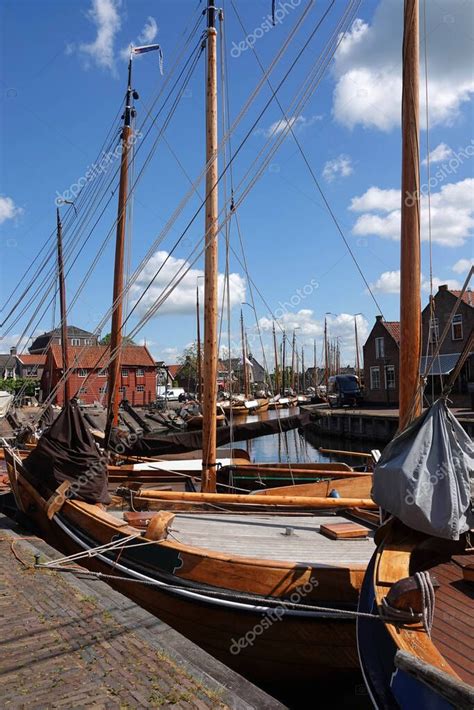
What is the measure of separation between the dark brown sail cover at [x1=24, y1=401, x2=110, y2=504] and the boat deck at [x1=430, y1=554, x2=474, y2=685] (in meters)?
5.84

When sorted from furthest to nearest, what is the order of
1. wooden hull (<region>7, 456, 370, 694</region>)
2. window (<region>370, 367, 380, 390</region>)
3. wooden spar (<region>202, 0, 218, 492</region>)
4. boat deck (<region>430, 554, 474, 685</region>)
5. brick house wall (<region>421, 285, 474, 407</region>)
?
window (<region>370, 367, 380, 390</region>), brick house wall (<region>421, 285, 474, 407</region>), wooden spar (<region>202, 0, 218, 492</region>), wooden hull (<region>7, 456, 370, 694</region>), boat deck (<region>430, 554, 474, 685</region>)

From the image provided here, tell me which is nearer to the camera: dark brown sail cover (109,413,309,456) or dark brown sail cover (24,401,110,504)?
dark brown sail cover (24,401,110,504)

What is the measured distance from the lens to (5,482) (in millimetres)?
15078

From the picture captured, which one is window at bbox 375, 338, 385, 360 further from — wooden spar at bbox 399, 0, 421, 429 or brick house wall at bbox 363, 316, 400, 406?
wooden spar at bbox 399, 0, 421, 429

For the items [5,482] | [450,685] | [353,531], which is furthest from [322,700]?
[5,482]

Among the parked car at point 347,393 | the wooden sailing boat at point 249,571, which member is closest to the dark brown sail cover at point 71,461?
the wooden sailing boat at point 249,571

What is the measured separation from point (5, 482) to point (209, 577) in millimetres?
10703

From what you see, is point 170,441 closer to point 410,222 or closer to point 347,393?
point 410,222

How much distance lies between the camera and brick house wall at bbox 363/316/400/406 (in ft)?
164

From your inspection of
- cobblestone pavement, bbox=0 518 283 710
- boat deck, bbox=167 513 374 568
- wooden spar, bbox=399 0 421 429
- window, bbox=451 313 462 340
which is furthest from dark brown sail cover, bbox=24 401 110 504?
window, bbox=451 313 462 340

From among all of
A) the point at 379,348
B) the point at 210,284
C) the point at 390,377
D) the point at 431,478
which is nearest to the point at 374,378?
the point at 390,377

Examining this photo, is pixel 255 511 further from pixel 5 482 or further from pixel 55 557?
pixel 5 482

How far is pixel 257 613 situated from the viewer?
6.06 metres

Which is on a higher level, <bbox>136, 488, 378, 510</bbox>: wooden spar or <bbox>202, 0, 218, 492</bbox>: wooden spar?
<bbox>202, 0, 218, 492</bbox>: wooden spar
